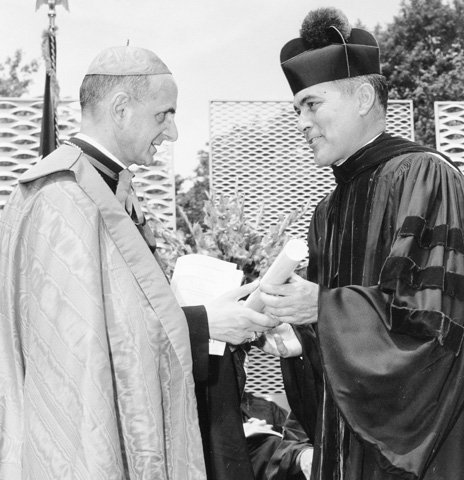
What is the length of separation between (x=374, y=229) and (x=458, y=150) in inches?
326

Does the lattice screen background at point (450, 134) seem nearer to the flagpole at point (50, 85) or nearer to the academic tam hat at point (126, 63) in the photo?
the flagpole at point (50, 85)

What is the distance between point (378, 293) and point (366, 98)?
2.58ft

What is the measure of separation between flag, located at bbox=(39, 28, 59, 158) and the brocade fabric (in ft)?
6.57

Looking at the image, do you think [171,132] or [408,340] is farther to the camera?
[171,132]

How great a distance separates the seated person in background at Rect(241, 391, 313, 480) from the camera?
4.05 metres

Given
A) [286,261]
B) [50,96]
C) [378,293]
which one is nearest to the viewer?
[286,261]

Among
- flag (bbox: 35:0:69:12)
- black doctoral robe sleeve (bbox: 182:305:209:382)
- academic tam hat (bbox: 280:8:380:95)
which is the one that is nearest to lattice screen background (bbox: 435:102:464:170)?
flag (bbox: 35:0:69:12)

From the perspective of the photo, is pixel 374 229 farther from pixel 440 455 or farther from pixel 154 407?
pixel 154 407

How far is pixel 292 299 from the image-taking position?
2.46 meters

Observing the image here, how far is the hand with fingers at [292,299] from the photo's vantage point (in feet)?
8.05

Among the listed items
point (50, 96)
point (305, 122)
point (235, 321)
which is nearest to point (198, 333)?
point (235, 321)

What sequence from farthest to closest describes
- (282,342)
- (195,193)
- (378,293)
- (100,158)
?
(195,193), (282,342), (100,158), (378,293)

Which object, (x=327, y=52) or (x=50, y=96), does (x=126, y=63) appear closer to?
(x=327, y=52)

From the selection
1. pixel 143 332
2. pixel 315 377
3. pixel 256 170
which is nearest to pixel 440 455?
pixel 315 377
